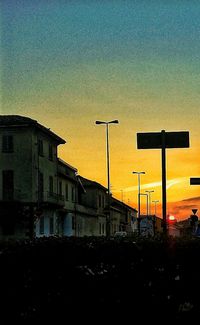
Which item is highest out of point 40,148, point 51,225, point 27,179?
point 40,148

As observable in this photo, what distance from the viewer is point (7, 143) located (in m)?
58.6

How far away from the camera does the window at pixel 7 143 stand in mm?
58469

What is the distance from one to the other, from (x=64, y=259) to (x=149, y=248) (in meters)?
1.69

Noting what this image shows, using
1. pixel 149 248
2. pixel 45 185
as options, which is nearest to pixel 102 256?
pixel 149 248

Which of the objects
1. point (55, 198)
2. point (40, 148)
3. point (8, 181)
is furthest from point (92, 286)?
point (55, 198)

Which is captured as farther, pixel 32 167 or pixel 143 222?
pixel 143 222

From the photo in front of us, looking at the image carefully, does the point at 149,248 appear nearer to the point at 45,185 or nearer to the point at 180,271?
the point at 180,271

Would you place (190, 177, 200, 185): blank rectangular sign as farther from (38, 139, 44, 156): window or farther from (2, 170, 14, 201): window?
(38, 139, 44, 156): window

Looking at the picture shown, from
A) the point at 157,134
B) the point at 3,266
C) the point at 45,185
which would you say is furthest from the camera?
the point at 45,185

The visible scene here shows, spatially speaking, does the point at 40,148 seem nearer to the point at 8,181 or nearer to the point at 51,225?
the point at 8,181

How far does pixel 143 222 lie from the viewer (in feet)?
294

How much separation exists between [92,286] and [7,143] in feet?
172

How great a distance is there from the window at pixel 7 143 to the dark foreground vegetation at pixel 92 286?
5022 centimetres


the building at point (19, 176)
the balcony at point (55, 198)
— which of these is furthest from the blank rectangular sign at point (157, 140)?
the balcony at point (55, 198)
